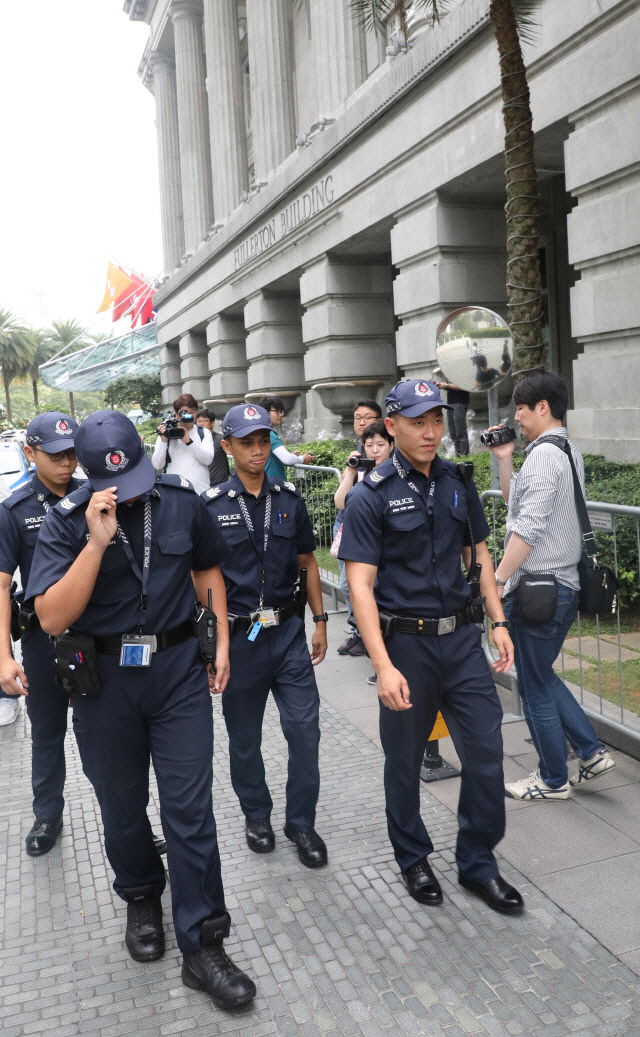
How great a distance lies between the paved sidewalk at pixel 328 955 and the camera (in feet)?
9.92

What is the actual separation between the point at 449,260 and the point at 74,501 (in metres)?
10.7

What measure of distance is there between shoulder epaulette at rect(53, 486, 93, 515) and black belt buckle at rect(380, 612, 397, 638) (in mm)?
1308

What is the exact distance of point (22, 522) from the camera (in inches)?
167

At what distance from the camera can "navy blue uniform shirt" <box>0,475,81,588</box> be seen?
4176 mm

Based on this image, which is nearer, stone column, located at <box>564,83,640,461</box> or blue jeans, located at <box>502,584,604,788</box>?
blue jeans, located at <box>502,584,604,788</box>

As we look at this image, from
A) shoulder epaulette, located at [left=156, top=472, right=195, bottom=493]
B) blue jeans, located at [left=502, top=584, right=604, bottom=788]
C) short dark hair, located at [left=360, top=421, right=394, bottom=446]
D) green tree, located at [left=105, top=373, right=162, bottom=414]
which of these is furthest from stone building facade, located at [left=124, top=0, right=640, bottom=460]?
green tree, located at [left=105, top=373, right=162, bottom=414]

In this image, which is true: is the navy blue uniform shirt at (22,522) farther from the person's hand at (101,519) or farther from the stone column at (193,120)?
the stone column at (193,120)

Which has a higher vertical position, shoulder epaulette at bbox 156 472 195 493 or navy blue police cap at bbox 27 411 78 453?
navy blue police cap at bbox 27 411 78 453

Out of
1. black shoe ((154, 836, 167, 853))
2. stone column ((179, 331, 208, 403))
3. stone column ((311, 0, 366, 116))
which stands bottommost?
black shoe ((154, 836, 167, 853))

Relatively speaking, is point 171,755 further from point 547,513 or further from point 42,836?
point 547,513

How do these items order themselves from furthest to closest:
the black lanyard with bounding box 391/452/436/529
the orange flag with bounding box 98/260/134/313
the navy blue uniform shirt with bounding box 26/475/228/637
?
1. the orange flag with bounding box 98/260/134/313
2. the black lanyard with bounding box 391/452/436/529
3. the navy blue uniform shirt with bounding box 26/475/228/637

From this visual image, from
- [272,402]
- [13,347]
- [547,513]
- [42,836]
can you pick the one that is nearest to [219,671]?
[42,836]

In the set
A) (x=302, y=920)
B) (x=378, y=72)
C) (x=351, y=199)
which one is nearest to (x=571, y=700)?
(x=302, y=920)

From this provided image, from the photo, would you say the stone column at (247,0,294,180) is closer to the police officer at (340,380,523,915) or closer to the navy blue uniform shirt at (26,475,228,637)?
the police officer at (340,380,523,915)
